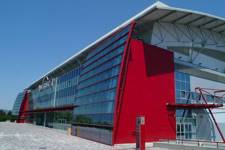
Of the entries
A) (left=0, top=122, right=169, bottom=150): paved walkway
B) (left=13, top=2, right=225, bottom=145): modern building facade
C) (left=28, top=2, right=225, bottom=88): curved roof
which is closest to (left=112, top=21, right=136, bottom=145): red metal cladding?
(left=13, top=2, right=225, bottom=145): modern building facade

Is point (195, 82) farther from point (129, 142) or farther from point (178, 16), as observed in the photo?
point (129, 142)

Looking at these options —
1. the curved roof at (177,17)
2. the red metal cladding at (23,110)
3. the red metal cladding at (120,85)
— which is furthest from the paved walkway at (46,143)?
A: the red metal cladding at (23,110)

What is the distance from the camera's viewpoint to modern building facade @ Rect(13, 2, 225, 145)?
26.9m

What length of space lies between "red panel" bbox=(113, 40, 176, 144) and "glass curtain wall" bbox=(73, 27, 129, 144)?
115cm

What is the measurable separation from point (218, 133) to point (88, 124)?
14.0 m

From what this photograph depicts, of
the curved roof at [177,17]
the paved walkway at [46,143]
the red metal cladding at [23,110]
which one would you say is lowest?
the paved walkway at [46,143]

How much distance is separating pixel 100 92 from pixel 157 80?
6.15 meters

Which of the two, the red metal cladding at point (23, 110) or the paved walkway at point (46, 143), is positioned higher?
the red metal cladding at point (23, 110)

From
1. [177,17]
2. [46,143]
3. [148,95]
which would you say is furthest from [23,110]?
[148,95]

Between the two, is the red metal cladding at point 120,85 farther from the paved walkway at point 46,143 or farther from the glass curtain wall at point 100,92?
the paved walkway at point 46,143

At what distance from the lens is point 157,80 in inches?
1147

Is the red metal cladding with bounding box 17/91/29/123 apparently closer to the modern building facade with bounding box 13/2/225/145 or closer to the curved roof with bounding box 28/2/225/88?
the modern building facade with bounding box 13/2/225/145

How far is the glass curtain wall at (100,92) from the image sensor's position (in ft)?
90.5

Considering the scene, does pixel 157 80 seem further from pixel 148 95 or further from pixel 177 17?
pixel 177 17
